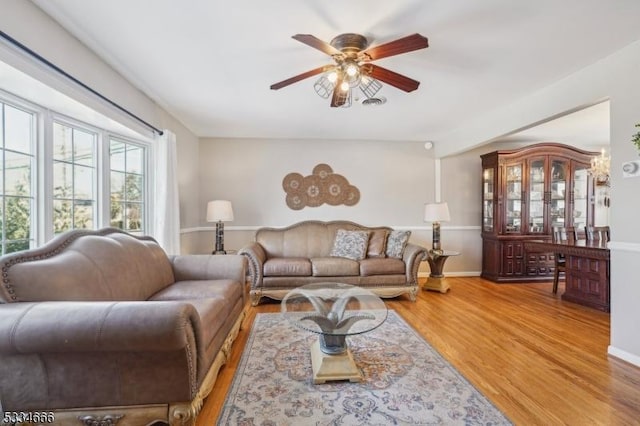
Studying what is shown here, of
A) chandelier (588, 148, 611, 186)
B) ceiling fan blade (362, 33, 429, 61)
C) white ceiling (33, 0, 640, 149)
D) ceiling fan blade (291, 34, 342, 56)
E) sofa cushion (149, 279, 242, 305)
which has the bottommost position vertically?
sofa cushion (149, 279, 242, 305)

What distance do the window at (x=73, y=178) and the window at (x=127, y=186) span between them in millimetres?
241

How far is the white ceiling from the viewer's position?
6.20 feet

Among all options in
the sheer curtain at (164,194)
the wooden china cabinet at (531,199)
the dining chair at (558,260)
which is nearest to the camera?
the sheer curtain at (164,194)

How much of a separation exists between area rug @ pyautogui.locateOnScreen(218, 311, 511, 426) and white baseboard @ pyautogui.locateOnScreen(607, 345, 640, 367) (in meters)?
1.35

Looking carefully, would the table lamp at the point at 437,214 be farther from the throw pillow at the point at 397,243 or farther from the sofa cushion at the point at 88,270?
the sofa cushion at the point at 88,270

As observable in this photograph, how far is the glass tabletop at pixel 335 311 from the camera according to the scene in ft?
6.85

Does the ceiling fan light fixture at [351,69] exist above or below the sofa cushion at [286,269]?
above

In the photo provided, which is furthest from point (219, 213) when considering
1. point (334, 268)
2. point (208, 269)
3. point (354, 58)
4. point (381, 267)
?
point (354, 58)

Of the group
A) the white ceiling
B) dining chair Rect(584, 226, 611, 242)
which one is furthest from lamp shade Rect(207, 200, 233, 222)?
dining chair Rect(584, 226, 611, 242)

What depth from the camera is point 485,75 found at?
2818 mm

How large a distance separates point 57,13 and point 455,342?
376 cm

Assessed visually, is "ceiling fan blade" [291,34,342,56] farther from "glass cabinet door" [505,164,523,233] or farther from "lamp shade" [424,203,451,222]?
"glass cabinet door" [505,164,523,233]

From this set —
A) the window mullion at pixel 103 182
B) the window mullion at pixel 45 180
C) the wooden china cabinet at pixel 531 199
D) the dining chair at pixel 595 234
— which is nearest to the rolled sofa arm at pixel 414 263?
the wooden china cabinet at pixel 531 199

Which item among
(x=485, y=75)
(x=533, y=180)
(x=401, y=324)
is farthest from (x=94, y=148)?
(x=533, y=180)
